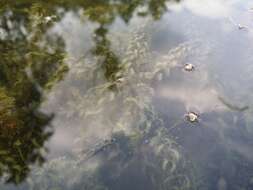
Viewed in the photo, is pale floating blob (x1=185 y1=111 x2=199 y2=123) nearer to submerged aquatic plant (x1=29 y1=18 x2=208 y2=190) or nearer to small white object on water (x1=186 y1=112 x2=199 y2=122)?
small white object on water (x1=186 y1=112 x2=199 y2=122)

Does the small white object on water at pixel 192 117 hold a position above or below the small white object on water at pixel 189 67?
below

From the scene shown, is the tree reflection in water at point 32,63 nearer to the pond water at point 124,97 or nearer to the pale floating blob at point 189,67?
the pond water at point 124,97

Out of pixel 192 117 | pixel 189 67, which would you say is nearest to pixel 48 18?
pixel 189 67

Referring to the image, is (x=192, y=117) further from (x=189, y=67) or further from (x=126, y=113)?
(x=189, y=67)

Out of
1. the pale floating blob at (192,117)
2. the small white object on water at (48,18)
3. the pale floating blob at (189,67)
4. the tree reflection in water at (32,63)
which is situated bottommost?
the pale floating blob at (192,117)

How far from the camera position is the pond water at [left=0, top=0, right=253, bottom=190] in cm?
488

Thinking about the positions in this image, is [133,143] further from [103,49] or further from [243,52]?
[243,52]

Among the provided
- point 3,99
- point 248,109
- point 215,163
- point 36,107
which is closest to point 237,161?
point 215,163

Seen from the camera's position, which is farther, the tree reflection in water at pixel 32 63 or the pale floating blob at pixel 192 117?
the pale floating blob at pixel 192 117

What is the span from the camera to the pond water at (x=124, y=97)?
4.88m

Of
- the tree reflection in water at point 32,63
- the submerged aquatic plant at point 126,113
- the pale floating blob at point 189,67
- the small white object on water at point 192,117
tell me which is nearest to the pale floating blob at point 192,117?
the small white object on water at point 192,117

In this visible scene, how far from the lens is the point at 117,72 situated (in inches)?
250

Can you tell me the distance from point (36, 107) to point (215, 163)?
233cm

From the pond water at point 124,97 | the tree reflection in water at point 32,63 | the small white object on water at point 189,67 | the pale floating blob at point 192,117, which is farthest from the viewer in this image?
the small white object on water at point 189,67
